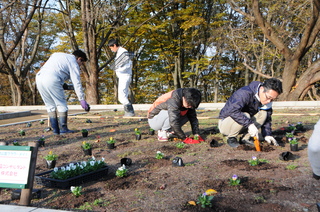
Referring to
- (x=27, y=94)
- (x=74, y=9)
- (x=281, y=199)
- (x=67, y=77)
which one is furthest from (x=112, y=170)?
(x=27, y=94)

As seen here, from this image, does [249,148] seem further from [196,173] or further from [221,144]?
[196,173]

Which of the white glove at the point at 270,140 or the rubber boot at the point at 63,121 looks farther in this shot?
the rubber boot at the point at 63,121

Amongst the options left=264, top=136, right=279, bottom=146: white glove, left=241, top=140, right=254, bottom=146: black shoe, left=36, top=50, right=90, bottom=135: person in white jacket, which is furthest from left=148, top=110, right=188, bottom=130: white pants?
left=36, top=50, right=90, bottom=135: person in white jacket

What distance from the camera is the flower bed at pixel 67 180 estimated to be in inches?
119

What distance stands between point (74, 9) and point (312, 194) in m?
23.3

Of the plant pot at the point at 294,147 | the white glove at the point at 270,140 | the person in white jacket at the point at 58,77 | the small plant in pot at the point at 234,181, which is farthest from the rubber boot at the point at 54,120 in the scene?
the plant pot at the point at 294,147

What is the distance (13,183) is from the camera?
2596mm

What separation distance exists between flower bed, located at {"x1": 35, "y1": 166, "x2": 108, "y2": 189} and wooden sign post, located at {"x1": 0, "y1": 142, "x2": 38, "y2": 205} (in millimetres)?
464

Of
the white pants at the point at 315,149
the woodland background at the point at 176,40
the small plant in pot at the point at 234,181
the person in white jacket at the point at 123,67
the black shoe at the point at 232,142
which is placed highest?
the woodland background at the point at 176,40

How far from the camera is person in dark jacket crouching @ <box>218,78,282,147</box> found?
14.4 feet

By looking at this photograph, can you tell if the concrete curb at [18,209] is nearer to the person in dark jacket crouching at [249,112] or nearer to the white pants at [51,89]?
the person in dark jacket crouching at [249,112]

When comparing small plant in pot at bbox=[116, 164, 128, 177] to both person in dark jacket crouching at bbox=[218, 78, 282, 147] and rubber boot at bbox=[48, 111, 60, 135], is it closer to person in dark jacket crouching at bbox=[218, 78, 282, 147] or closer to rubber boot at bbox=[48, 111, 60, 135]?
person in dark jacket crouching at bbox=[218, 78, 282, 147]

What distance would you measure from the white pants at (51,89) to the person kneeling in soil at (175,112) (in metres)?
2.11

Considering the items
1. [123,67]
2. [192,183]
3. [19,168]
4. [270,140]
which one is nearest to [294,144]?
[270,140]
